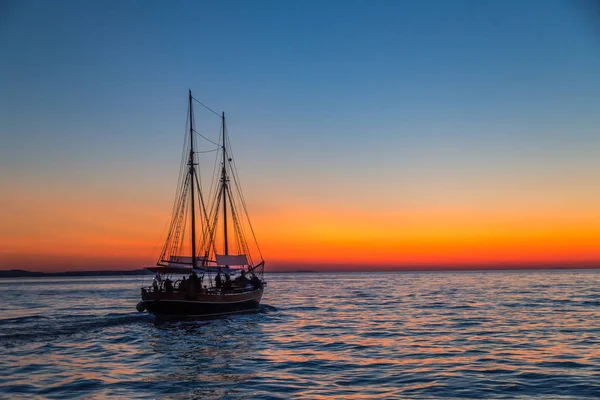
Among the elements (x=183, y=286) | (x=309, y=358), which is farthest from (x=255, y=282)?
(x=309, y=358)

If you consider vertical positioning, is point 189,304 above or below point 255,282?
below

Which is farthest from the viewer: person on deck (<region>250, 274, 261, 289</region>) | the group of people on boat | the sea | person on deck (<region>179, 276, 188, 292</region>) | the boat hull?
person on deck (<region>250, 274, 261, 289</region>)

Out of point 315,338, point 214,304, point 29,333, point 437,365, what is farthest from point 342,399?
point 214,304

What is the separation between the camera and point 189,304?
1849 inches

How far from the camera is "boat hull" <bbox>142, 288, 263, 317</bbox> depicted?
4606cm

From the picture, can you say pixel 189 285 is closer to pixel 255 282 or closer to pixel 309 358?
pixel 255 282

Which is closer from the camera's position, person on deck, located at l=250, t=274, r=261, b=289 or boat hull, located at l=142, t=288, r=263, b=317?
boat hull, located at l=142, t=288, r=263, b=317

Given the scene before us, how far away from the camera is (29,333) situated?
37.3 meters

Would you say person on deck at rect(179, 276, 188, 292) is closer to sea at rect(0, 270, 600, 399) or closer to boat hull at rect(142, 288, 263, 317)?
boat hull at rect(142, 288, 263, 317)

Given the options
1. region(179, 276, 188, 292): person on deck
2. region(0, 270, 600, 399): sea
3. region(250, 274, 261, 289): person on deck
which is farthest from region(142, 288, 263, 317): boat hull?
region(250, 274, 261, 289): person on deck

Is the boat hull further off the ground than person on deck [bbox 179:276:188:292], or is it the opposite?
person on deck [bbox 179:276:188:292]

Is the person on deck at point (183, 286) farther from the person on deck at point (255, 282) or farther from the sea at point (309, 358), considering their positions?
the person on deck at point (255, 282)

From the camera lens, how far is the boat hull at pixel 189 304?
151ft

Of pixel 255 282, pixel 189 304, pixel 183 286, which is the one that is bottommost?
pixel 189 304
